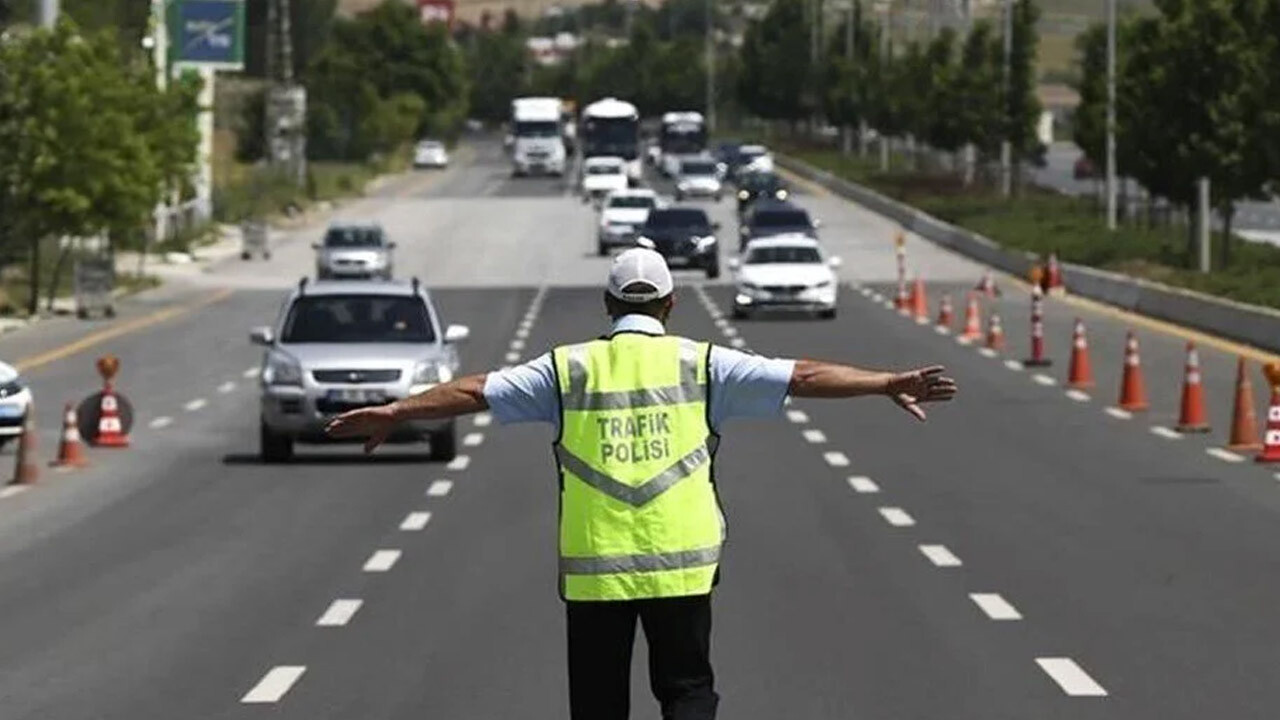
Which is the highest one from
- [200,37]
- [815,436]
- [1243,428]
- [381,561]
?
[200,37]

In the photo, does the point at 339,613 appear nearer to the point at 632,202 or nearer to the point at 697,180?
the point at 632,202

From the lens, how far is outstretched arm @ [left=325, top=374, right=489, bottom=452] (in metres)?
8.73

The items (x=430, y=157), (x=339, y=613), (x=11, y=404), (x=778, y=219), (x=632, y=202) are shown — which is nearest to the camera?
(x=339, y=613)

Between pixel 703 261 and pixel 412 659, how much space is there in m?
57.9

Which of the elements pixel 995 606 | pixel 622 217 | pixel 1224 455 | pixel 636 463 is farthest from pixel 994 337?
pixel 636 463

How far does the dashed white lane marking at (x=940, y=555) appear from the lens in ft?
67.6

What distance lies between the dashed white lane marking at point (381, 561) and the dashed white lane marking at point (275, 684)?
478cm

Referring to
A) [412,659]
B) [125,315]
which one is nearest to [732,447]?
[412,659]

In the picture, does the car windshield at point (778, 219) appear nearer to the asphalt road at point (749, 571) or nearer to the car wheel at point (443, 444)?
the asphalt road at point (749, 571)

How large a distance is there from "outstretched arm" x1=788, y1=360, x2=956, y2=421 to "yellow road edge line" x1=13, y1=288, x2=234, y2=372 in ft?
121

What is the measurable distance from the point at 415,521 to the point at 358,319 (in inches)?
267

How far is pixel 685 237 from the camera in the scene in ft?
245

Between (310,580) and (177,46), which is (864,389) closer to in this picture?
(310,580)

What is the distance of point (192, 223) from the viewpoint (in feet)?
311
